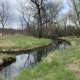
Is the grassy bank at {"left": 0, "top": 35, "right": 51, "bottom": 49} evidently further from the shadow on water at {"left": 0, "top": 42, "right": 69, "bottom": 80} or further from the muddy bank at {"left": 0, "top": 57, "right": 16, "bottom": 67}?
the muddy bank at {"left": 0, "top": 57, "right": 16, "bottom": 67}

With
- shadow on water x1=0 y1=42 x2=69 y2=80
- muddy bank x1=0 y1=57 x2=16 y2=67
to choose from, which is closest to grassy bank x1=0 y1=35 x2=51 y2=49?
shadow on water x1=0 y1=42 x2=69 y2=80

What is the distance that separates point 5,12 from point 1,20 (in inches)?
90.3

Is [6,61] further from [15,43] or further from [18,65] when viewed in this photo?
[15,43]

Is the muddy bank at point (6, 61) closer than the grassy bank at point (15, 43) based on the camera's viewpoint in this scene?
Yes

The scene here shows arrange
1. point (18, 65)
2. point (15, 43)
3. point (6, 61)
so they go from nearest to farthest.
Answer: point (18, 65)
point (6, 61)
point (15, 43)

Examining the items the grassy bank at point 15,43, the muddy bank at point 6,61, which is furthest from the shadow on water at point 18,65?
the grassy bank at point 15,43

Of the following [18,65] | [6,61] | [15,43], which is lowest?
[18,65]

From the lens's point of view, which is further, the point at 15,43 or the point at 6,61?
the point at 15,43

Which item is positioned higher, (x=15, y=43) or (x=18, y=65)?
(x=15, y=43)

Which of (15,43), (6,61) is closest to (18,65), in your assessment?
(6,61)

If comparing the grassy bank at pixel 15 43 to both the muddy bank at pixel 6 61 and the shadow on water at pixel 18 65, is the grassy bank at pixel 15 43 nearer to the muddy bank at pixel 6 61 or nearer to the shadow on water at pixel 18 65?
the shadow on water at pixel 18 65

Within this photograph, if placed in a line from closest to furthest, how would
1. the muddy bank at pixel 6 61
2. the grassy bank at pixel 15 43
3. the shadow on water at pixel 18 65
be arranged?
1. the shadow on water at pixel 18 65
2. the muddy bank at pixel 6 61
3. the grassy bank at pixel 15 43

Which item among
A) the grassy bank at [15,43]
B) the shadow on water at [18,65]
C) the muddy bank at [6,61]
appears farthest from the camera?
the grassy bank at [15,43]

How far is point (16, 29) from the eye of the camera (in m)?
51.5
